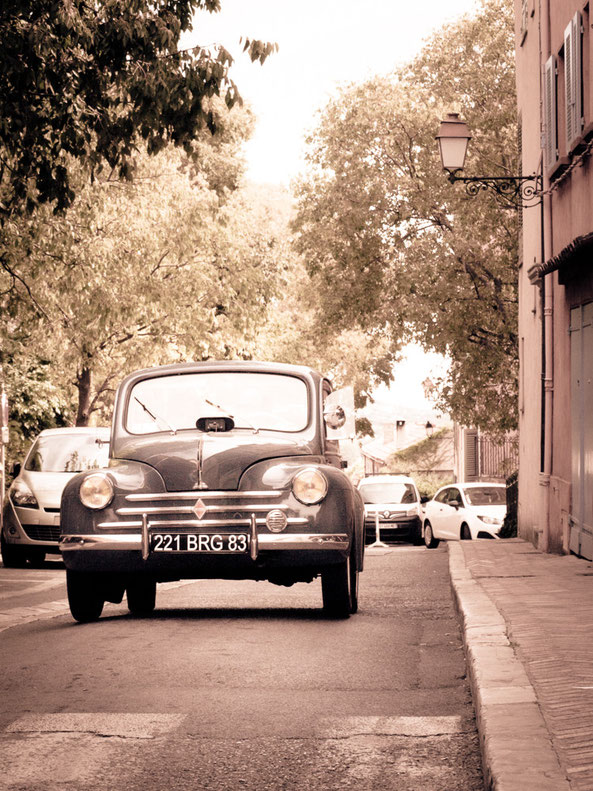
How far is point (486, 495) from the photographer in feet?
94.8

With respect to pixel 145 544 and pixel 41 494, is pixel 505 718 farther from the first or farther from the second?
pixel 41 494

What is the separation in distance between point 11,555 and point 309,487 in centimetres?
1063

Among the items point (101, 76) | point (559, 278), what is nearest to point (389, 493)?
point (559, 278)

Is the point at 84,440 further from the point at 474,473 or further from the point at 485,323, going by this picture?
the point at 474,473

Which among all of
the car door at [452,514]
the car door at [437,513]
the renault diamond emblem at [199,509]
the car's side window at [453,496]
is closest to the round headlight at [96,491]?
the renault diamond emblem at [199,509]

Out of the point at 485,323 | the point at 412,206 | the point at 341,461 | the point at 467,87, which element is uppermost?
the point at 467,87

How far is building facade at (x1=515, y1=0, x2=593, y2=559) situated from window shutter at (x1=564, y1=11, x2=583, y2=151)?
0.01 m

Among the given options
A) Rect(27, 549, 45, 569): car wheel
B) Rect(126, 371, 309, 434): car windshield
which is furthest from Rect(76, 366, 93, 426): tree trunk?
Rect(126, 371, 309, 434): car windshield

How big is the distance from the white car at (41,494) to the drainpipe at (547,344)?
18.8 ft

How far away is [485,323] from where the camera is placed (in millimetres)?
29938

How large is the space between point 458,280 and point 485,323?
1129 millimetres

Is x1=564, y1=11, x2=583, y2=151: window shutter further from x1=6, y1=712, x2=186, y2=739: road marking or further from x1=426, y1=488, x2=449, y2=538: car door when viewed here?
x1=426, y1=488, x2=449, y2=538: car door

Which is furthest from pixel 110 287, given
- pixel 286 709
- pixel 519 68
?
pixel 286 709

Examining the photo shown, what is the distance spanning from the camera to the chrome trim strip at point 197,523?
977 cm
